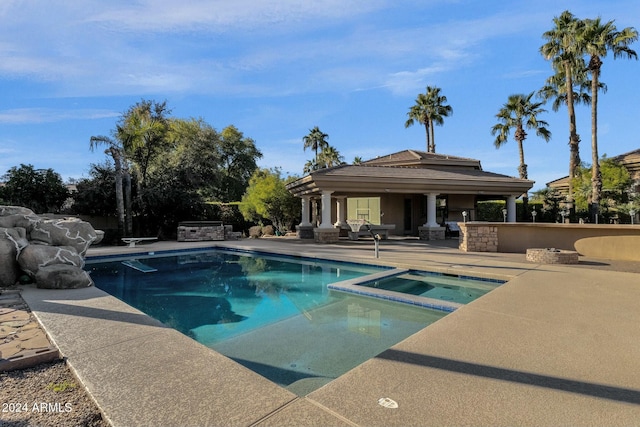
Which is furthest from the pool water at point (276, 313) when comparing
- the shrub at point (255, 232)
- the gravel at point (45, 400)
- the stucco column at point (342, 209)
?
the shrub at point (255, 232)

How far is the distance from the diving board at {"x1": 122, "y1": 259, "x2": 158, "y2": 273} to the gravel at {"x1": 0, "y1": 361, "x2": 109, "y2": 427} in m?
7.91

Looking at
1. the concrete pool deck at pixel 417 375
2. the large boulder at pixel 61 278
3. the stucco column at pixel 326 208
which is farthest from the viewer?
the stucco column at pixel 326 208

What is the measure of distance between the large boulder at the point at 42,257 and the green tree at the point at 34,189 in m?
11.8

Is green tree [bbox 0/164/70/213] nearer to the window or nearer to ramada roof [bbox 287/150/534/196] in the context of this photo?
ramada roof [bbox 287/150/534/196]

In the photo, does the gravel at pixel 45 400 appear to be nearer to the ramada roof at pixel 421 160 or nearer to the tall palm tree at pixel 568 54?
the ramada roof at pixel 421 160

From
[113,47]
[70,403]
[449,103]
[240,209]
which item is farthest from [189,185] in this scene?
[449,103]

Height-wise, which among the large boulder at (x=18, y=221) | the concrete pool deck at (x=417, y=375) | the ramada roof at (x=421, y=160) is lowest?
the concrete pool deck at (x=417, y=375)

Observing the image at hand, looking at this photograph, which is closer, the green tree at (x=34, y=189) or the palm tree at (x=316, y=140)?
the green tree at (x=34, y=189)

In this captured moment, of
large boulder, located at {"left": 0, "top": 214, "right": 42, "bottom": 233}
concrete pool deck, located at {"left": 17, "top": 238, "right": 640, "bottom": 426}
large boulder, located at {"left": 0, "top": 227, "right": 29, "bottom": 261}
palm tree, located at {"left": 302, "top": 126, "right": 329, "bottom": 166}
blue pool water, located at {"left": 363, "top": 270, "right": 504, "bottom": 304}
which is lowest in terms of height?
blue pool water, located at {"left": 363, "top": 270, "right": 504, "bottom": 304}

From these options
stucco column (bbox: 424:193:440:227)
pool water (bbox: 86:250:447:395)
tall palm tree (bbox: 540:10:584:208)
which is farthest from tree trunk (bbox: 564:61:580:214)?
pool water (bbox: 86:250:447:395)

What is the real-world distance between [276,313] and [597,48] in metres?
24.0

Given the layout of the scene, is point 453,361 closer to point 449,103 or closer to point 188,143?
point 188,143

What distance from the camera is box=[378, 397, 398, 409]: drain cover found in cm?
230

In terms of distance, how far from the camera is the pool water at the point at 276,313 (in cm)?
425
